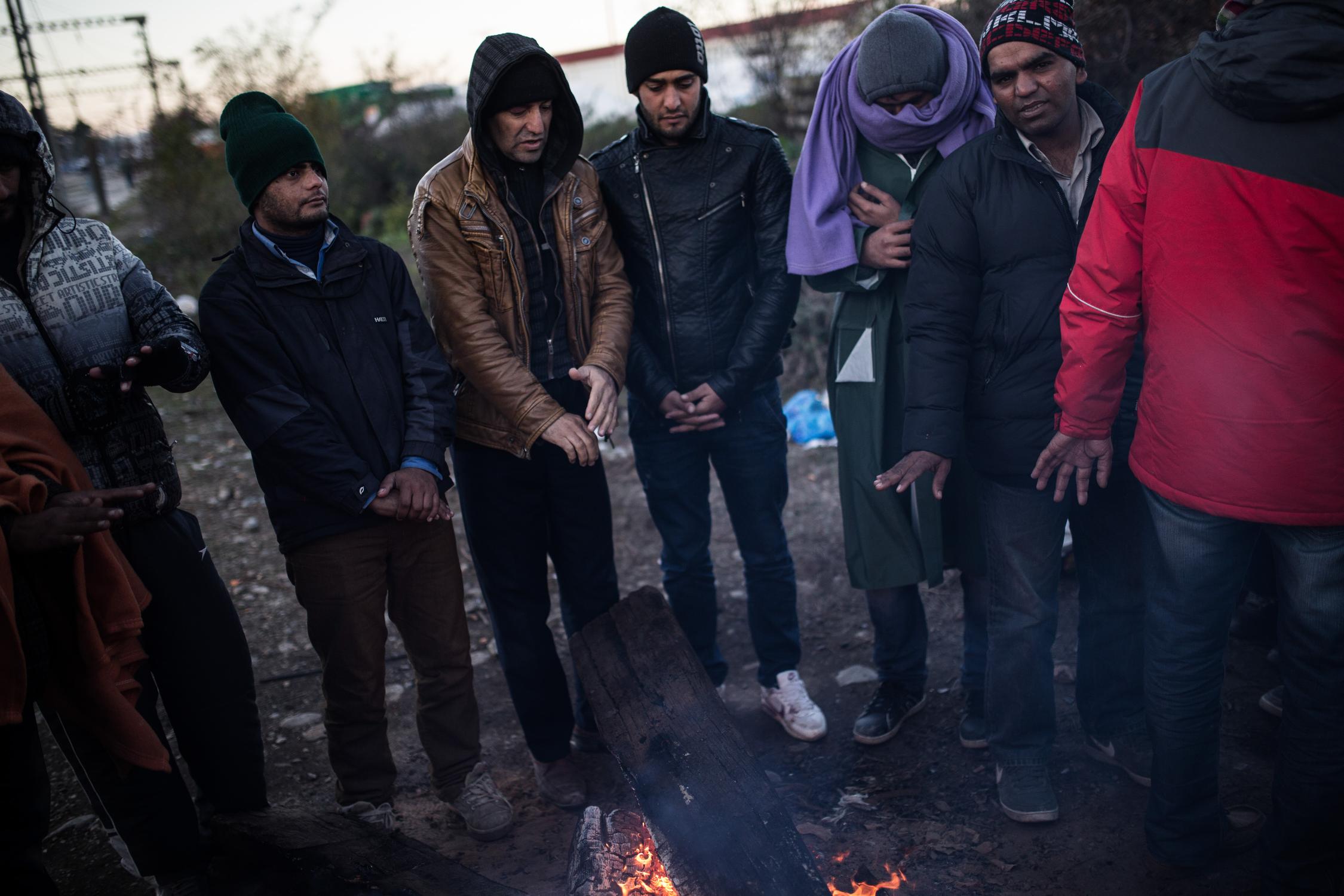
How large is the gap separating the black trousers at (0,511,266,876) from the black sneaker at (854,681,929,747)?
2.06m

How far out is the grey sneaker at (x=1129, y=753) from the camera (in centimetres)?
286

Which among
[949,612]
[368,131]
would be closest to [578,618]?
[949,612]

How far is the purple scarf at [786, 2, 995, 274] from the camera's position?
111 inches

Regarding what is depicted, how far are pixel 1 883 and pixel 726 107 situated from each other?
11264 mm

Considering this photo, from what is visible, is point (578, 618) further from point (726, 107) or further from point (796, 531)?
point (726, 107)

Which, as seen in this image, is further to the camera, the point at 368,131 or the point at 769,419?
the point at 368,131

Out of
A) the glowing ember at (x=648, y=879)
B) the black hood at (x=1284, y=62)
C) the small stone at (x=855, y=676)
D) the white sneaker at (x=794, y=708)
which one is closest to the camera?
the black hood at (x=1284, y=62)

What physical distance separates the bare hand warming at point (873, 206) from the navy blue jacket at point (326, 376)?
1.46 metres

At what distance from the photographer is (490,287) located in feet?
9.68

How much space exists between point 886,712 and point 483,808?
1.48 m

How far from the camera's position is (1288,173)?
1.93 meters

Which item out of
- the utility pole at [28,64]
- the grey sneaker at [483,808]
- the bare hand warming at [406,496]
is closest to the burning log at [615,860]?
the grey sneaker at [483,808]

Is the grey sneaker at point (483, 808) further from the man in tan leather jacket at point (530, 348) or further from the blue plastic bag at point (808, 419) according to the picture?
the blue plastic bag at point (808, 419)

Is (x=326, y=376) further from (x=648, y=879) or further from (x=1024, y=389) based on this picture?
(x=1024, y=389)
